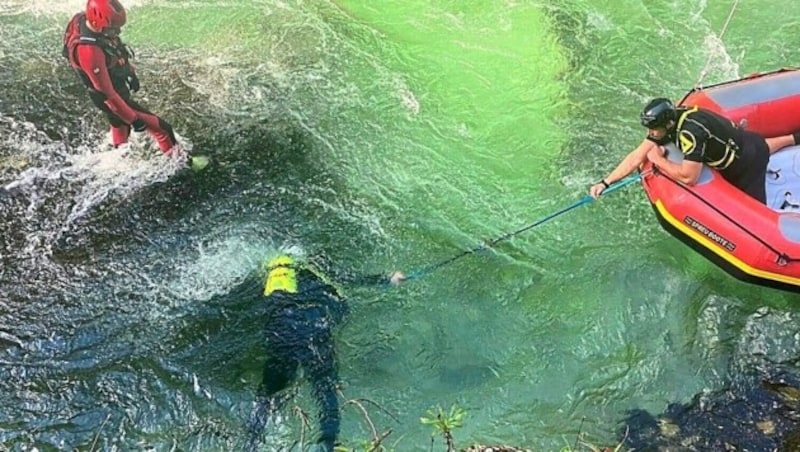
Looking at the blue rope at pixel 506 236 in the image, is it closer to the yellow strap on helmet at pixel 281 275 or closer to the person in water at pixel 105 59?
the yellow strap on helmet at pixel 281 275

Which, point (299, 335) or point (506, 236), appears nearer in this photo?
point (299, 335)

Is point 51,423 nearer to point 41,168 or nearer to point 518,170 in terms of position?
point 41,168

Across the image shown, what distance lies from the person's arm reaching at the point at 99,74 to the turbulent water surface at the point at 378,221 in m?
0.78

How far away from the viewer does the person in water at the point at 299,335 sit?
15.2ft

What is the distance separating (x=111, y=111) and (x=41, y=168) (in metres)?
Answer: 1.09

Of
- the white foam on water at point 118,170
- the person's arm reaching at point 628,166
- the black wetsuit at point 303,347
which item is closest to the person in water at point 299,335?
the black wetsuit at point 303,347

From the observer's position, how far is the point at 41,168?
20.0 ft

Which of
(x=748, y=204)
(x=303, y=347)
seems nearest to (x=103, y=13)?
(x=303, y=347)

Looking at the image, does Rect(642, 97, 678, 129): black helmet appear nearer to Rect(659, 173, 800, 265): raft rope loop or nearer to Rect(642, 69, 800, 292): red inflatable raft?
Rect(642, 69, 800, 292): red inflatable raft

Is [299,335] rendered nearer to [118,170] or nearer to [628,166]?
[118,170]

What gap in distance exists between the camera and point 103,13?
489 centimetres

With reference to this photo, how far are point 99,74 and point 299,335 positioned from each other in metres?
2.28

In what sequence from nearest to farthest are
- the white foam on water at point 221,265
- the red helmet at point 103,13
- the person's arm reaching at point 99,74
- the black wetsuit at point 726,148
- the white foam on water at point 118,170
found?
the black wetsuit at point 726,148 → the red helmet at point 103,13 → the person's arm reaching at point 99,74 → the white foam on water at point 221,265 → the white foam on water at point 118,170

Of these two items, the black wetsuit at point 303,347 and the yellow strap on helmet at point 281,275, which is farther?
the yellow strap on helmet at point 281,275
